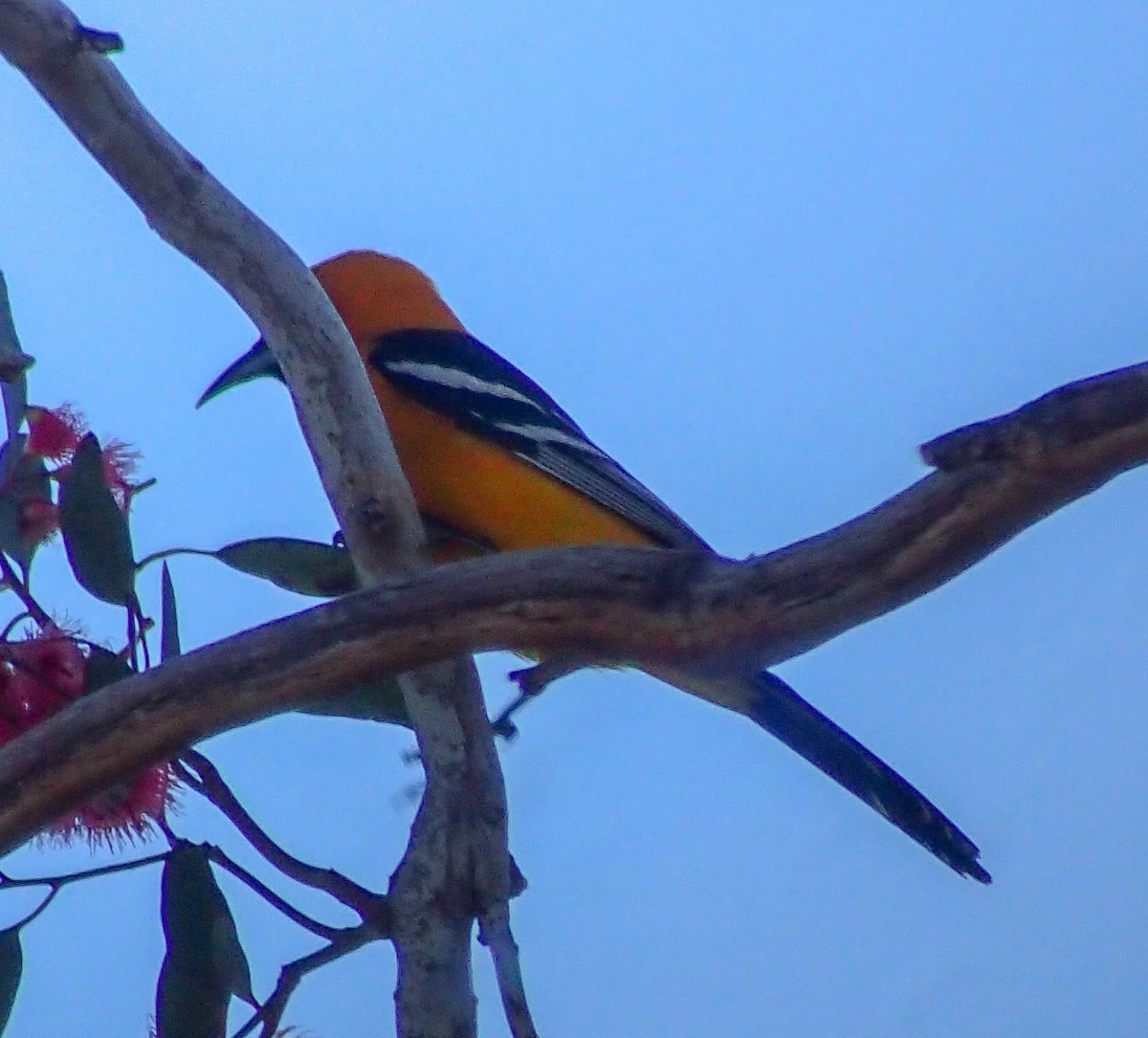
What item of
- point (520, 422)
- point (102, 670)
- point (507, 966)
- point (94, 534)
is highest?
point (520, 422)

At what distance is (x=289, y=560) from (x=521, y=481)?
0.69 metres

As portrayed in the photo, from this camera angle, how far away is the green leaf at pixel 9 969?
2160 mm

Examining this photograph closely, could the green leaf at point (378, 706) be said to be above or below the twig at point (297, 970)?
above

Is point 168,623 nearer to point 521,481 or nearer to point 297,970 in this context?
point 297,970

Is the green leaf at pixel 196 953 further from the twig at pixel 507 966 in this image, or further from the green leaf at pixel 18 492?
the green leaf at pixel 18 492

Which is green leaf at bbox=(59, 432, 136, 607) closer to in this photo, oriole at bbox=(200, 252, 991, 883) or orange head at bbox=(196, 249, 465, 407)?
oriole at bbox=(200, 252, 991, 883)

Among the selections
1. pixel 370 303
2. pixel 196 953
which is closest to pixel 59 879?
pixel 196 953

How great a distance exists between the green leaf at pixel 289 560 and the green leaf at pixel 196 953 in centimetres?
43

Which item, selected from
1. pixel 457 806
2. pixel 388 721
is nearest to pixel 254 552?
pixel 388 721

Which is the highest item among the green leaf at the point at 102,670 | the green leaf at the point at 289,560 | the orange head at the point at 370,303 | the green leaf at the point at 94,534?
the orange head at the point at 370,303

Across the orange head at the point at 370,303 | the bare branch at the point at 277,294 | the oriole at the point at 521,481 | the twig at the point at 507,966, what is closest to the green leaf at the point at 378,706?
the bare branch at the point at 277,294

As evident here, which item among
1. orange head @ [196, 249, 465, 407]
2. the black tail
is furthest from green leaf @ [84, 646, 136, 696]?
orange head @ [196, 249, 465, 407]

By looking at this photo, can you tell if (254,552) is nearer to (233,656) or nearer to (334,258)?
(233,656)

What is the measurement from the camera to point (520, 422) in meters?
3.08
